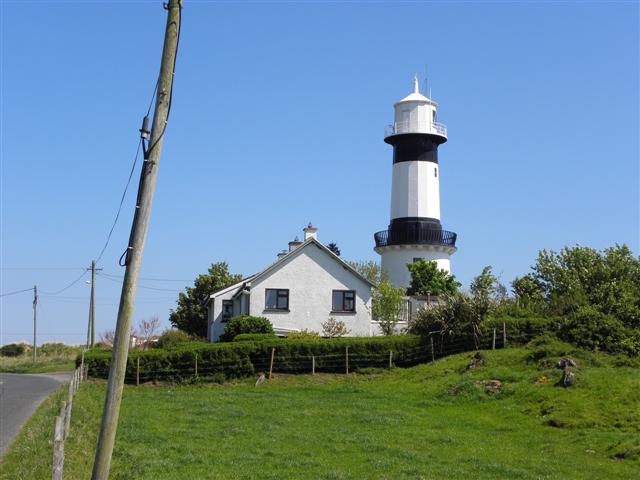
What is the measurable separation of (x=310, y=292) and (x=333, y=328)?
2484mm

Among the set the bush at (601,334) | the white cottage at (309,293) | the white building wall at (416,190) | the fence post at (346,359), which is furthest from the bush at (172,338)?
the bush at (601,334)

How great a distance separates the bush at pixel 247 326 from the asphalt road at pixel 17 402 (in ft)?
30.9

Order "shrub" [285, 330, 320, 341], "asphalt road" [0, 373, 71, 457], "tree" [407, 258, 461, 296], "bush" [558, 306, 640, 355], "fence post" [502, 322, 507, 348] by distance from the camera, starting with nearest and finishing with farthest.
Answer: "asphalt road" [0, 373, 71, 457] → "bush" [558, 306, 640, 355] → "fence post" [502, 322, 507, 348] → "shrub" [285, 330, 320, 341] → "tree" [407, 258, 461, 296]

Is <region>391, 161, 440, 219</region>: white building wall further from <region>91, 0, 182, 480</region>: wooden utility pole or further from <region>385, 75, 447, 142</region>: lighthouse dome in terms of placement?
<region>91, 0, 182, 480</region>: wooden utility pole

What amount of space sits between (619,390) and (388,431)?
295 inches

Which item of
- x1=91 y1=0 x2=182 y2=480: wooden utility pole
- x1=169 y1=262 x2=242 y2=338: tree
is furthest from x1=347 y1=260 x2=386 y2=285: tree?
x1=91 y1=0 x2=182 y2=480: wooden utility pole

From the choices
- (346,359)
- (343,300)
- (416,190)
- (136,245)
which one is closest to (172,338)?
(343,300)

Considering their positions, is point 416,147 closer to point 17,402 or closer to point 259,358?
point 259,358

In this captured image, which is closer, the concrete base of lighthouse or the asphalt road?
the asphalt road

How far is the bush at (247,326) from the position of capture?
4681cm

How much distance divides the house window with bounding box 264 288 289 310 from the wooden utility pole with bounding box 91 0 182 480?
1507 inches

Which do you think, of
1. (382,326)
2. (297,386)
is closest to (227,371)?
(297,386)

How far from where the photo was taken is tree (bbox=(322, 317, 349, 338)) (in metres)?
48.7

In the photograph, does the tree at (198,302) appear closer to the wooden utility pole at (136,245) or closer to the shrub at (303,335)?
the shrub at (303,335)
